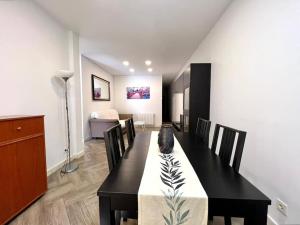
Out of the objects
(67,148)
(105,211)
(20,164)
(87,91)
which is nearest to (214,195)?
(105,211)

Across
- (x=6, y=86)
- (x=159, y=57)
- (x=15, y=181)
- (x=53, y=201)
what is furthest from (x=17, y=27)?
(x=159, y=57)

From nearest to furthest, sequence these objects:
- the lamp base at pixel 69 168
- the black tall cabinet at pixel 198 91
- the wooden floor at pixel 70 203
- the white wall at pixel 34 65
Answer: the wooden floor at pixel 70 203
the white wall at pixel 34 65
the lamp base at pixel 69 168
the black tall cabinet at pixel 198 91

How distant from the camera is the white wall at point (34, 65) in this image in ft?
6.23

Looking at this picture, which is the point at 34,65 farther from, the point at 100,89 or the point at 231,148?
the point at 100,89

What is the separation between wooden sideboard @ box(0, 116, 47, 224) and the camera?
4.92 ft

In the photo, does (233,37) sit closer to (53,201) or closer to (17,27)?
(17,27)

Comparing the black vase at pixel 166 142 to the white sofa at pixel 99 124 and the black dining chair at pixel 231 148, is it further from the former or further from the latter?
the white sofa at pixel 99 124

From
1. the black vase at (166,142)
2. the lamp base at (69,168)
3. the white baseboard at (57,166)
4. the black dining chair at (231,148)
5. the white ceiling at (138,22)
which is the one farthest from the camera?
the lamp base at (69,168)

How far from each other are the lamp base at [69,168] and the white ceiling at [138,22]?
2510 mm

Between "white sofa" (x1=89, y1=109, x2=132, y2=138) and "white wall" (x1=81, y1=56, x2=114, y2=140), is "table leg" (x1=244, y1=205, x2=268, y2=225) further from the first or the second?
"white wall" (x1=81, y1=56, x2=114, y2=140)

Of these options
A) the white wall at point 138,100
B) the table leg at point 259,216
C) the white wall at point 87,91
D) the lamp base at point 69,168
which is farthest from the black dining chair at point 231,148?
the white wall at point 138,100

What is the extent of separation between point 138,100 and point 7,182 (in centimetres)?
633

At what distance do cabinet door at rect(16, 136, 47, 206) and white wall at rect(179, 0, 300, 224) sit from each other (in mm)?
2452

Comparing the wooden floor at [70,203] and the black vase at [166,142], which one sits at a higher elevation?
the black vase at [166,142]
